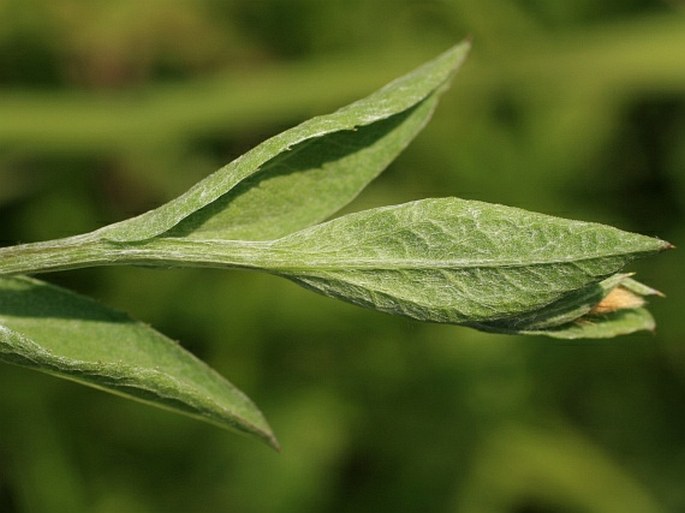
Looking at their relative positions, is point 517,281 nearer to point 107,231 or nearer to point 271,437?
point 271,437

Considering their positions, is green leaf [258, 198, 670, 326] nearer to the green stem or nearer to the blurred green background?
the green stem

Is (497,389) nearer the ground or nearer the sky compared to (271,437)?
nearer the sky

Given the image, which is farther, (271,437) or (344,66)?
(344,66)

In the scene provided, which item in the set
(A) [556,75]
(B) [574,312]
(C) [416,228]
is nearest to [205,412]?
(C) [416,228]

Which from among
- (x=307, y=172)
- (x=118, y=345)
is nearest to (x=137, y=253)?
(x=118, y=345)

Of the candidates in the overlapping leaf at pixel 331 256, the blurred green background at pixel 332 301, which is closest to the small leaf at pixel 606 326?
the overlapping leaf at pixel 331 256

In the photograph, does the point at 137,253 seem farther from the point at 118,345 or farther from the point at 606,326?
the point at 606,326

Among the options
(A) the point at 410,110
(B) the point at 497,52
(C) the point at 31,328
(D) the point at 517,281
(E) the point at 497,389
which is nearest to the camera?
(D) the point at 517,281

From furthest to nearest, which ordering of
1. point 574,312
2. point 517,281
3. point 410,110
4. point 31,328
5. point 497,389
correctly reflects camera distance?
point 497,389, point 410,110, point 31,328, point 574,312, point 517,281

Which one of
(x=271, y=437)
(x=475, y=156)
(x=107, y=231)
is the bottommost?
(x=271, y=437)
